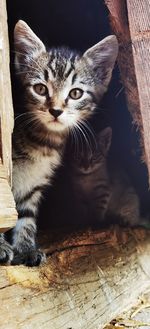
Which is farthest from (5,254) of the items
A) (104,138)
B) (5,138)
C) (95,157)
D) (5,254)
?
(104,138)

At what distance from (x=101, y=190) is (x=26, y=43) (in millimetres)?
1255

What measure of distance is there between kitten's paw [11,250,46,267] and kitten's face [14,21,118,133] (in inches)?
28.2

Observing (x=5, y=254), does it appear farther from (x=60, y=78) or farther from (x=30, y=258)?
(x=60, y=78)

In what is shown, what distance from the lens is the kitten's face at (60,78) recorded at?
8.71 ft

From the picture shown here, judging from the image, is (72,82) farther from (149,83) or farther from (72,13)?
(72,13)

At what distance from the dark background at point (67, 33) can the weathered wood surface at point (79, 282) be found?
54 centimetres

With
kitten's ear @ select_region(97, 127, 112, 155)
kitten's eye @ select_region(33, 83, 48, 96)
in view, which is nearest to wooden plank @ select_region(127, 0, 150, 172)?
kitten's eye @ select_region(33, 83, 48, 96)

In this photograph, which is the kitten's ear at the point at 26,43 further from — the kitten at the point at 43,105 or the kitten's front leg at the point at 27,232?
the kitten's front leg at the point at 27,232

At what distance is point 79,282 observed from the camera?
2373 mm

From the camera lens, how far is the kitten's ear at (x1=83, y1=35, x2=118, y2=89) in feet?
9.04

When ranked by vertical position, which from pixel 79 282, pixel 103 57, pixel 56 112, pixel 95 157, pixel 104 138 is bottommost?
pixel 79 282

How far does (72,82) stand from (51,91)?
17 cm

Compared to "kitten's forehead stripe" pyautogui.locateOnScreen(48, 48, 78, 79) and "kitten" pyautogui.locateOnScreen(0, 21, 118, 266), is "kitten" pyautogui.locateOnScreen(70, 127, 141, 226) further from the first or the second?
"kitten's forehead stripe" pyautogui.locateOnScreen(48, 48, 78, 79)

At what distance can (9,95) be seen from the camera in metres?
1.92
